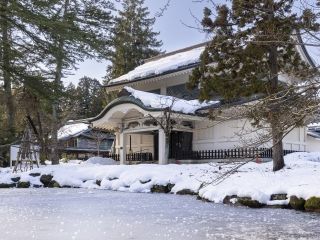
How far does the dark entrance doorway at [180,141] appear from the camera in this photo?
907 inches

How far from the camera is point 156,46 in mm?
46625

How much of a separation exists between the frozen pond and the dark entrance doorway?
1224 cm

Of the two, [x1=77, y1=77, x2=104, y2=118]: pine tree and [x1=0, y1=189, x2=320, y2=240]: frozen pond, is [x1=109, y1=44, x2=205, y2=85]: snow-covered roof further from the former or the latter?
[x1=77, y1=77, x2=104, y2=118]: pine tree

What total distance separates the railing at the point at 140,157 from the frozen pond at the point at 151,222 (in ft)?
46.1

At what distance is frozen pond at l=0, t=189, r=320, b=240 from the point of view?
6.26 m

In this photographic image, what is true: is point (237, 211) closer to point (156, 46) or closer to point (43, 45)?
point (43, 45)

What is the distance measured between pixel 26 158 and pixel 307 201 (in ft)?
52.5

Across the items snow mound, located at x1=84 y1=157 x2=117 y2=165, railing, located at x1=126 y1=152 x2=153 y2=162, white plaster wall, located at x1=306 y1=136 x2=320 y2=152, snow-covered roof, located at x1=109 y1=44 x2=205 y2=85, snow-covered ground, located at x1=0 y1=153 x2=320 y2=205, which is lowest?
snow-covered ground, located at x1=0 y1=153 x2=320 y2=205

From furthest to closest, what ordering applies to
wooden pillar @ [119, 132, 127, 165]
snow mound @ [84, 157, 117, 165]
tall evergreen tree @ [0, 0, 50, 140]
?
1. snow mound @ [84, 157, 117, 165]
2. wooden pillar @ [119, 132, 127, 165]
3. tall evergreen tree @ [0, 0, 50, 140]

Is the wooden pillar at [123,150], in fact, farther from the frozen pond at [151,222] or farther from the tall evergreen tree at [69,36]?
the tall evergreen tree at [69,36]

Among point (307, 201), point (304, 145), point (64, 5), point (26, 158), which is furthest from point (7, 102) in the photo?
point (304, 145)

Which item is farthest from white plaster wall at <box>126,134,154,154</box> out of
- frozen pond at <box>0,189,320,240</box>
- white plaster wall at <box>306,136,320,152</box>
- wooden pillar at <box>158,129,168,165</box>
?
frozen pond at <box>0,189,320,240</box>

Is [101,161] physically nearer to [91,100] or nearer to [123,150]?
[123,150]

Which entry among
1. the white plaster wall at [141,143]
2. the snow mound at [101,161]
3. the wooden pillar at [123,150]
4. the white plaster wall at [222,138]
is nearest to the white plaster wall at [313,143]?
the white plaster wall at [222,138]
